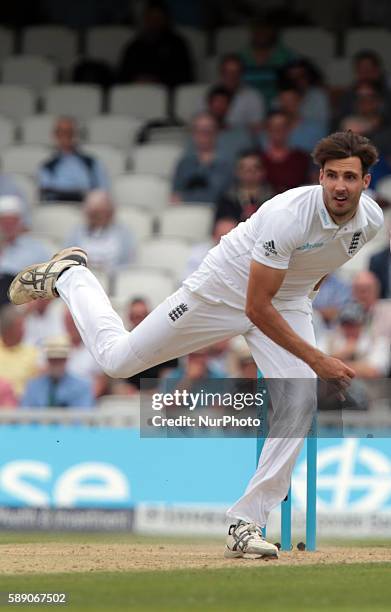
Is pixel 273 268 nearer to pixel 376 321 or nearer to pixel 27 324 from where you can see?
pixel 376 321

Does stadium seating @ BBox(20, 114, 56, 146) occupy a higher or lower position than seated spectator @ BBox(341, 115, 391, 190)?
higher

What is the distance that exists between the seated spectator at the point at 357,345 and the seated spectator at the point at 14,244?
304cm

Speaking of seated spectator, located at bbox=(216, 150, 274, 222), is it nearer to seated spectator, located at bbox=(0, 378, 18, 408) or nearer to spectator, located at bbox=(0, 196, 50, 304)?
spectator, located at bbox=(0, 196, 50, 304)

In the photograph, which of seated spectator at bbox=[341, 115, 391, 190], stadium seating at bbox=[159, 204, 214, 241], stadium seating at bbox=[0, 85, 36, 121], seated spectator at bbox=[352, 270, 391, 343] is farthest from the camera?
stadium seating at bbox=[0, 85, 36, 121]

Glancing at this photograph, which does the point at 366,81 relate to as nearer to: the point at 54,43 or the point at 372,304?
the point at 372,304

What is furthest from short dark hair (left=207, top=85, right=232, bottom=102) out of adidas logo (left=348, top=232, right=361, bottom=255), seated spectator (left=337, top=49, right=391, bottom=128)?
adidas logo (left=348, top=232, right=361, bottom=255)

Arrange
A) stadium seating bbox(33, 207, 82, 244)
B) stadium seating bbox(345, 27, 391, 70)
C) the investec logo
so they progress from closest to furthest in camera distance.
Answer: the investec logo, stadium seating bbox(33, 207, 82, 244), stadium seating bbox(345, 27, 391, 70)

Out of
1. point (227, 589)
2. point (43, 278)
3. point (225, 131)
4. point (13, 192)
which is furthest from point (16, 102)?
Answer: point (227, 589)

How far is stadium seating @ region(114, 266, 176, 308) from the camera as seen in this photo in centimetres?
1343

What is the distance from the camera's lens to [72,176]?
15234 mm

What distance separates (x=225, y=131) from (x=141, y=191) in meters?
1.03

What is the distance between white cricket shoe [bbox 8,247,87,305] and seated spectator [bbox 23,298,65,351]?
4209 millimetres

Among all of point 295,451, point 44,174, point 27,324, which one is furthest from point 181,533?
point 44,174

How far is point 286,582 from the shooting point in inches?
284
